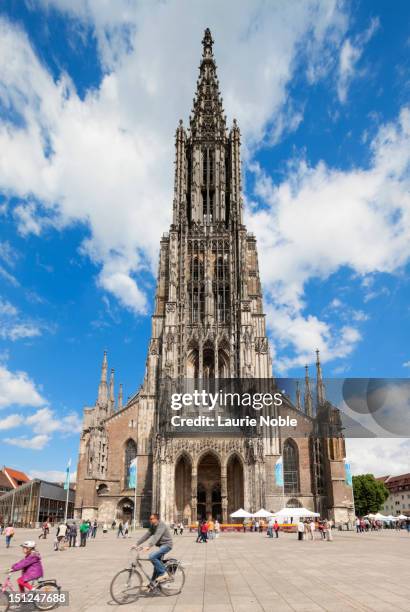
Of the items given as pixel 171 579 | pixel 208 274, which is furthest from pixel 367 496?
pixel 171 579

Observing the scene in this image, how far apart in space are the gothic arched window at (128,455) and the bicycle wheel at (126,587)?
39.5 metres

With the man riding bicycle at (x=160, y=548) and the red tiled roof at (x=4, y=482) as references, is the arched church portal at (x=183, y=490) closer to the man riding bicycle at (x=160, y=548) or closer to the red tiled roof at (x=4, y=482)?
the man riding bicycle at (x=160, y=548)

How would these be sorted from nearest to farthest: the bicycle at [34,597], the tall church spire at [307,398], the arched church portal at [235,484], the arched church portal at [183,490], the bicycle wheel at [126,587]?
the bicycle at [34,597], the bicycle wheel at [126,587], the arched church portal at [183,490], the arched church portal at [235,484], the tall church spire at [307,398]

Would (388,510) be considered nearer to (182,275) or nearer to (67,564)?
(182,275)

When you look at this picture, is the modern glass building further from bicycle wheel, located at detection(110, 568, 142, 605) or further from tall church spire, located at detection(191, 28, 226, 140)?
bicycle wheel, located at detection(110, 568, 142, 605)

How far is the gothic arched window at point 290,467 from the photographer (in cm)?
4606

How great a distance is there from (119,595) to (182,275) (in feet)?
144

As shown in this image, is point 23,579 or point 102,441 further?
point 102,441

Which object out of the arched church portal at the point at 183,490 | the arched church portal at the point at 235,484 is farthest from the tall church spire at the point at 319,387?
the arched church portal at the point at 183,490

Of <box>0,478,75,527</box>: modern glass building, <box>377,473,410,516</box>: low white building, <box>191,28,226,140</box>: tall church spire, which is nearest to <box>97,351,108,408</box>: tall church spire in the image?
<box>0,478,75,527</box>: modern glass building

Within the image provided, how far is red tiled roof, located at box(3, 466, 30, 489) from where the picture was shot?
283 ft

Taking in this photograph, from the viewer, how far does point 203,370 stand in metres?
49.1

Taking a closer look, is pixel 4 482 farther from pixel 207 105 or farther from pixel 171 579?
pixel 171 579

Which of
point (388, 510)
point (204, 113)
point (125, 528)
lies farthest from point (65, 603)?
point (388, 510)
